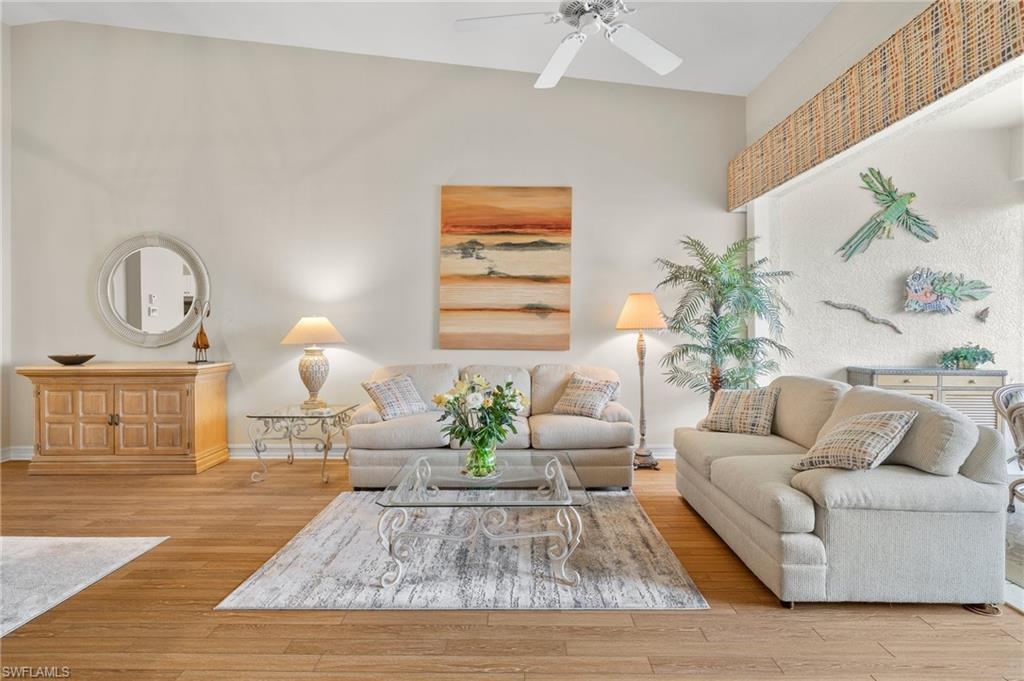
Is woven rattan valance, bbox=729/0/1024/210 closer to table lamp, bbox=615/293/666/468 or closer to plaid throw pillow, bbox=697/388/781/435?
table lamp, bbox=615/293/666/468

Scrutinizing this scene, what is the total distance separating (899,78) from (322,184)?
456cm

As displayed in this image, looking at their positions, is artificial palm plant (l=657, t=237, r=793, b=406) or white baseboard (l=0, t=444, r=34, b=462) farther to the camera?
white baseboard (l=0, t=444, r=34, b=462)

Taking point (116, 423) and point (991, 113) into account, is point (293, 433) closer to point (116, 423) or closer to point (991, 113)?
point (116, 423)

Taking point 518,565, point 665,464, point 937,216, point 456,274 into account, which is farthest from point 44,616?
point 937,216

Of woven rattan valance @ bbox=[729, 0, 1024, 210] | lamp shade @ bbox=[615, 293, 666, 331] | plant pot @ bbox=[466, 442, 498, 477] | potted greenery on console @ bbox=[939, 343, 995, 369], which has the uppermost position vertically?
woven rattan valance @ bbox=[729, 0, 1024, 210]

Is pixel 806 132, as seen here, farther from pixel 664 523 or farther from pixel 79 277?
pixel 79 277

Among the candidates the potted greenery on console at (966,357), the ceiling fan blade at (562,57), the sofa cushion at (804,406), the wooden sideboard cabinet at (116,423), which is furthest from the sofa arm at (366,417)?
the potted greenery on console at (966,357)

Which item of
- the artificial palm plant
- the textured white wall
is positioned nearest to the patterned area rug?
the artificial palm plant

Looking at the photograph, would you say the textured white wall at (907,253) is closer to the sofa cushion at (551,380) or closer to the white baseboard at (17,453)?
the sofa cushion at (551,380)

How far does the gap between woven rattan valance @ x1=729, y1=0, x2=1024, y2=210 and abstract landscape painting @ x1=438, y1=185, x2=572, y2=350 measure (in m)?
1.89

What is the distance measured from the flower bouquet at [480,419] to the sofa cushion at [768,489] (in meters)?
1.21

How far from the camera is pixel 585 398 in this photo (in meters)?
4.77

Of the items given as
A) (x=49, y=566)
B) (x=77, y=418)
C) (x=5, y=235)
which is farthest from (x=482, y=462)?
(x=5, y=235)

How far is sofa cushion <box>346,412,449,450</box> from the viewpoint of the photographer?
4.39 meters
